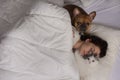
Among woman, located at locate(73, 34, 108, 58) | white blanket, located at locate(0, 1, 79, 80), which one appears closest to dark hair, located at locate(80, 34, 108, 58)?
woman, located at locate(73, 34, 108, 58)

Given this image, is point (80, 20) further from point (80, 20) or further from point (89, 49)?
point (89, 49)

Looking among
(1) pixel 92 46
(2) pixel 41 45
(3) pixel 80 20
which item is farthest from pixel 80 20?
(2) pixel 41 45

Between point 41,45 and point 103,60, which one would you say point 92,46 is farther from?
point 41,45

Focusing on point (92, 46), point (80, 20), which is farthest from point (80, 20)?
point (92, 46)

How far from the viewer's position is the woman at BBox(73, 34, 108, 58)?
102 centimetres

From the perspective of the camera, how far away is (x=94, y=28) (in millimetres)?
1149


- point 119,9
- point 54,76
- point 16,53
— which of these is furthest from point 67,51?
point 119,9

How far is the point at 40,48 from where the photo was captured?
0.95 meters

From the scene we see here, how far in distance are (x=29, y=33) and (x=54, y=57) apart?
16 centimetres

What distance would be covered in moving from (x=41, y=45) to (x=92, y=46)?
26cm

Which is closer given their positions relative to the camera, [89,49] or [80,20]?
[89,49]

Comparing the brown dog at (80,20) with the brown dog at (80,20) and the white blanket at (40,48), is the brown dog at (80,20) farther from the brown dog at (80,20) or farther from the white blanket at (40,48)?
the white blanket at (40,48)

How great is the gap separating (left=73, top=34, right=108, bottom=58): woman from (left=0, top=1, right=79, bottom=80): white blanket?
65 millimetres

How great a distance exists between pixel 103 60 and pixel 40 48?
33 cm
